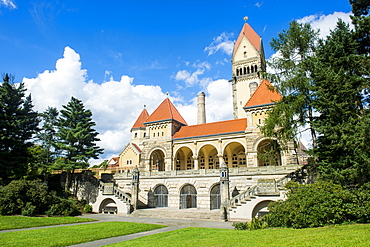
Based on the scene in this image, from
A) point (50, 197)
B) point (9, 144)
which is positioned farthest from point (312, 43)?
point (9, 144)

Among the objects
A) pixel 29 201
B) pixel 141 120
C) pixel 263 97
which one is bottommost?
pixel 29 201

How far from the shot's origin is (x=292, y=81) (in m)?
18.0

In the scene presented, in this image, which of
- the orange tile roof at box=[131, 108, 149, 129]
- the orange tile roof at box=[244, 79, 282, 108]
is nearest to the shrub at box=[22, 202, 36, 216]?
the orange tile roof at box=[244, 79, 282, 108]

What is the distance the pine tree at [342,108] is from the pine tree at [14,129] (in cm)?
2618

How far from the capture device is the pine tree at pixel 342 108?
13.5m

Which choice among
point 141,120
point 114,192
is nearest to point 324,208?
point 114,192

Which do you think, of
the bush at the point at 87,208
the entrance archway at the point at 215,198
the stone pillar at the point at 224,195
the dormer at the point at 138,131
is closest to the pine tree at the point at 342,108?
the stone pillar at the point at 224,195

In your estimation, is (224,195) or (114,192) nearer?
(224,195)

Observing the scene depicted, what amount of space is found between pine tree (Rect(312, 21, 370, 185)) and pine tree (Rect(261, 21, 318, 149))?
4.04 feet

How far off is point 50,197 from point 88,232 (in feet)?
36.3

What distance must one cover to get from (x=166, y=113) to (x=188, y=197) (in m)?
13.5

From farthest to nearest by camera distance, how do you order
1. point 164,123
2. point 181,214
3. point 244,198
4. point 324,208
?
point 164,123, point 181,214, point 244,198, point 324,208

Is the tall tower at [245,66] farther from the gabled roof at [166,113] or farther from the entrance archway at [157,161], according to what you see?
the entrance archway at [157,161]

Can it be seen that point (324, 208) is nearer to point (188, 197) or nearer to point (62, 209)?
point (188, 197)
